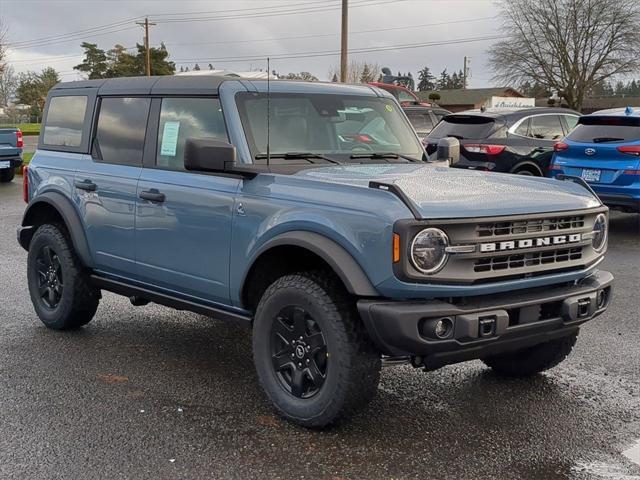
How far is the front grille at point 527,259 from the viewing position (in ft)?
11.6

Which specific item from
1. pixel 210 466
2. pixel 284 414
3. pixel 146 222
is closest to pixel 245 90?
pixel 146 222

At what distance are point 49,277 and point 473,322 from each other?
12.5 feet

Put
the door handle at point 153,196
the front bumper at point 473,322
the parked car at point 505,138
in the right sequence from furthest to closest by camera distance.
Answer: the parked car at point 505,138 < the door handle at point 153,196 < the front bumper at point 473,322

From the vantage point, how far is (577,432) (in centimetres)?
397

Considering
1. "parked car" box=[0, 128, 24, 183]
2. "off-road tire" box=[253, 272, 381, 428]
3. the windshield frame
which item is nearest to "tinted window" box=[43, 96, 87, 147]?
the windshield frame

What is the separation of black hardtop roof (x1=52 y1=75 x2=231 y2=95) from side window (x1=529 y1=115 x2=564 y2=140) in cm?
774

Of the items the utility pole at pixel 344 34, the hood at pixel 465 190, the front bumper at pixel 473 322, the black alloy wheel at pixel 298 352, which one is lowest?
the black alloy wheel at pixel 298 352

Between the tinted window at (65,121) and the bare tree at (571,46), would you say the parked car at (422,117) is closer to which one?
the tinted window at (65,121)

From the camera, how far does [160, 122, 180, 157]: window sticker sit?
484cm

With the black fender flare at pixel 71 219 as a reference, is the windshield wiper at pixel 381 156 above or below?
above

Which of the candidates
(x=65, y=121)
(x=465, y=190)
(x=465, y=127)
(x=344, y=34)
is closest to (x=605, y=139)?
(x=465, y=127)

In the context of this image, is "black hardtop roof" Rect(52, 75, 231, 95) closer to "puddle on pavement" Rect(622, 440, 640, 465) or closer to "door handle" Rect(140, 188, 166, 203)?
"door handle" Rect(140, 188, 166, 203)

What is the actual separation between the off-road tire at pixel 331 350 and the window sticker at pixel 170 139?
1389 mm

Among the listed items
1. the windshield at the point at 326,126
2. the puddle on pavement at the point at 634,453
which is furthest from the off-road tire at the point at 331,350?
the puddle on pavement at the point at 634,453
